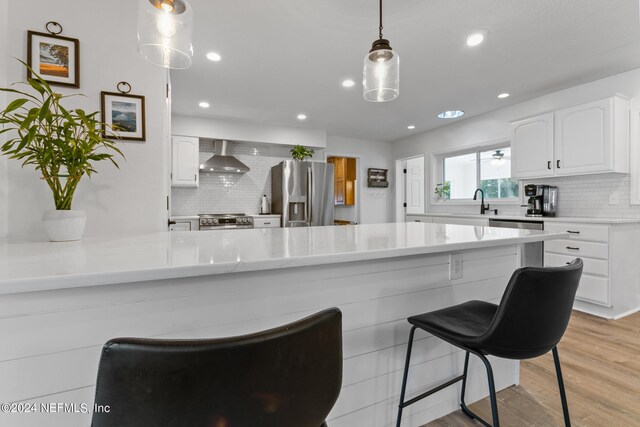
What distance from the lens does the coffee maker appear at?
3.71 meters

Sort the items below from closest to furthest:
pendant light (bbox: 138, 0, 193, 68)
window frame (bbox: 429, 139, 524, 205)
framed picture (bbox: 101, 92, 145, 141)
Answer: pendant light (bbox: 138, 0, 193, 68) → framed picture (bbox: 101, 92, 145, 141) → window frame (bbox: 429, 139, 524, 205)

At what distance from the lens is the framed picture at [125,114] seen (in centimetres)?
190

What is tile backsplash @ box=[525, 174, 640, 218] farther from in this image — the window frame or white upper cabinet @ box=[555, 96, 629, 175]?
the window frame

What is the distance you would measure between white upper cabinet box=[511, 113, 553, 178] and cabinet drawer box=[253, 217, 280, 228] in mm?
3485

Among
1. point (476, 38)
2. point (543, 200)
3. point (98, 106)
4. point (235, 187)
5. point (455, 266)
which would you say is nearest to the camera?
point (455, 266)

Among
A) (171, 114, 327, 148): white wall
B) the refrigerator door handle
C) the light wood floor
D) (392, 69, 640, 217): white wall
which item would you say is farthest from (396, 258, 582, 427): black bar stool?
(171, 114, 327, 148): white wall

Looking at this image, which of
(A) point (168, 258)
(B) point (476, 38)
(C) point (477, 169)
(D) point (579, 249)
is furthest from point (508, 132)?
(A) point (168, 258)

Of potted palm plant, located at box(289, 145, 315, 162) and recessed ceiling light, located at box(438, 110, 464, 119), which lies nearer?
recessed ceiling light, located at box(438, 110, 464, 119)

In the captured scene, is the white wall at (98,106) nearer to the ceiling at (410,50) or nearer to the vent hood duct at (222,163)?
the ceiling at (410,50)

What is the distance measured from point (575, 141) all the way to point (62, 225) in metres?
4.50

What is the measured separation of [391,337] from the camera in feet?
4.50

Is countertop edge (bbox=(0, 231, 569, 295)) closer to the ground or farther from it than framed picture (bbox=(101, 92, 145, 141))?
closer to the ground

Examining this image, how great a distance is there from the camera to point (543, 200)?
3729 millimetres

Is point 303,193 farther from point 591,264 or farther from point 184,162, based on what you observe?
point 591,264
